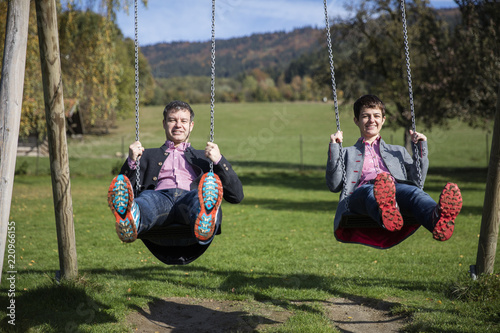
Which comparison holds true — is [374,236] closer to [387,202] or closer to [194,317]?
[387,202]

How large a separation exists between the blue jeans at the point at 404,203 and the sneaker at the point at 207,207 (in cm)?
116

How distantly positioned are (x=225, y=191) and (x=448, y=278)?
3.79 meters

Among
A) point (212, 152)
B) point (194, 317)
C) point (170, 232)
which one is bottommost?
point (194, 317)

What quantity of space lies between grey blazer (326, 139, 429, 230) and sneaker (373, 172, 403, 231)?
43 centimetres

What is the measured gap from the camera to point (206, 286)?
20.5 feet

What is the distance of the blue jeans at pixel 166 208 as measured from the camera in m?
3.67

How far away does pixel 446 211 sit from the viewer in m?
3.40

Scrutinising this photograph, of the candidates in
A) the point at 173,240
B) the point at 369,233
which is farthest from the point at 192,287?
the point at 369,233

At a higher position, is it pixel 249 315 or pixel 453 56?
pixel 453 56

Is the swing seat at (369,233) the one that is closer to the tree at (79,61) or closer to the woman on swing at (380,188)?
the woman on swing at (380,188)

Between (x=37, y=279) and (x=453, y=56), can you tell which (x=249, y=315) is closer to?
(x=37, y=279)

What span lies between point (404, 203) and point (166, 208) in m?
1.90

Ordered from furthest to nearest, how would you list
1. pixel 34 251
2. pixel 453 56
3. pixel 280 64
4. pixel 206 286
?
pixel 280 64
pixel 453 56
pixel 34 251
pixel 206 286

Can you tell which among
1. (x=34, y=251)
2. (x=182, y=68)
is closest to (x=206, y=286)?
(x=34, y=251)
